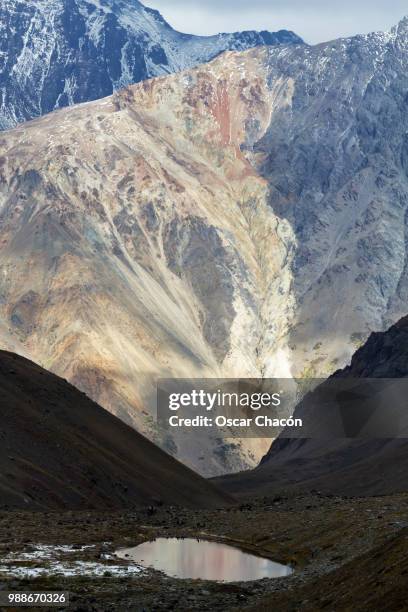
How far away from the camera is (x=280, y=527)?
207 feet

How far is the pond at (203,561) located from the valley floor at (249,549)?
861 millimetres

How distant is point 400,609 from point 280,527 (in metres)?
31.5

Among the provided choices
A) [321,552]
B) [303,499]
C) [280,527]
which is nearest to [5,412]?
[303,499]

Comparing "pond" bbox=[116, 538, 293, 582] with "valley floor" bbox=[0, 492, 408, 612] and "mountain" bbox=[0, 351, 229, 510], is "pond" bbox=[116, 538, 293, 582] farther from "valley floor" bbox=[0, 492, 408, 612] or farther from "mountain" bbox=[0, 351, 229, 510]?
"mountain" bbox=[0, 351, 229, 510]

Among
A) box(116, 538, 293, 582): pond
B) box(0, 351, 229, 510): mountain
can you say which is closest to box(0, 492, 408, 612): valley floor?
box(116, 538, 293, 582): pond

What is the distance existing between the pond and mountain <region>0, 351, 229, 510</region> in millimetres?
14454

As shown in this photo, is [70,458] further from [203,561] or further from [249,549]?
[203,561]

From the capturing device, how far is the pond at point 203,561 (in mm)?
50312

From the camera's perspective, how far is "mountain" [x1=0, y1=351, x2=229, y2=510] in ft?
269

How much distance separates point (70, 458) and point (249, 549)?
3500 centimetres

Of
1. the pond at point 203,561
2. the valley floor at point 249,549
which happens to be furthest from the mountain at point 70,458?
the pond at point 203,561

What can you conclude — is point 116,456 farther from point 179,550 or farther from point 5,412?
point 179,550

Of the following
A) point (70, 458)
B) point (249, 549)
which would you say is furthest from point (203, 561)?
point (70, 458)

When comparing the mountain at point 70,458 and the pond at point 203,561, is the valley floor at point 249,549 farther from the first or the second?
the mountain at point 70,458
